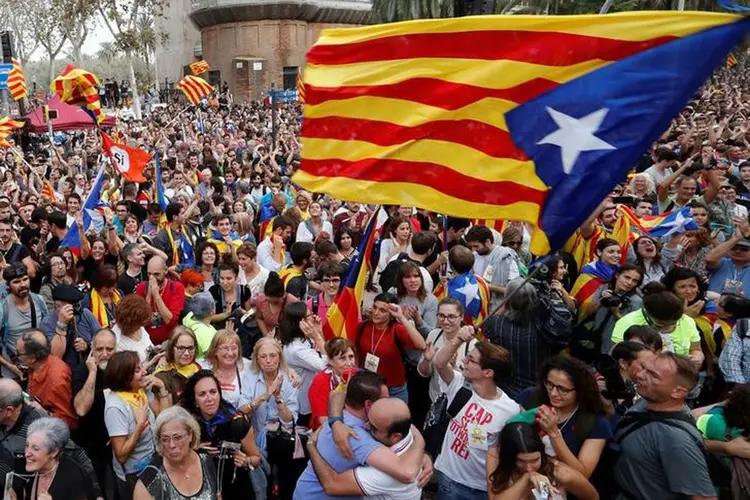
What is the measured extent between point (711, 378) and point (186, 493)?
12.8ft

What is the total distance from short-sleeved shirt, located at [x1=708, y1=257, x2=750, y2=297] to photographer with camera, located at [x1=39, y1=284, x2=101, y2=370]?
522cm

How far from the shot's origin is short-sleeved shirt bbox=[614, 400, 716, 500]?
11.0 ft

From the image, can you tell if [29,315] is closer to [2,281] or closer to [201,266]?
[2,281]

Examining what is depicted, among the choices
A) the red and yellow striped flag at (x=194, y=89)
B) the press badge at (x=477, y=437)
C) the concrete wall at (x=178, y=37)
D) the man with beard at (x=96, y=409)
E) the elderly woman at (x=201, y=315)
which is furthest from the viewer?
the concrete wall at (x=178, y=37)

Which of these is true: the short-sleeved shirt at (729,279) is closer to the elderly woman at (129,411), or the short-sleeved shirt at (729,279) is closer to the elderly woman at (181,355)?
the elderly woman at (181,355)

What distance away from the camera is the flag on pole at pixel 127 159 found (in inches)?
433

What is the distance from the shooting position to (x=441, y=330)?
16.7 ft

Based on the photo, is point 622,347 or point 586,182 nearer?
point 586,182

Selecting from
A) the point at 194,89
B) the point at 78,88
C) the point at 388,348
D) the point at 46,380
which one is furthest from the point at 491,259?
the point at 194,89

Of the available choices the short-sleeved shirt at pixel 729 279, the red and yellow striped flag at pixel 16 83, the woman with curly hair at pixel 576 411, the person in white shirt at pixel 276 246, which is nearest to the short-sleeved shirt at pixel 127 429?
the woman with curly hair at pixel 576 411

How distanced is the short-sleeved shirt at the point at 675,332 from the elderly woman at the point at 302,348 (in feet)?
6.74

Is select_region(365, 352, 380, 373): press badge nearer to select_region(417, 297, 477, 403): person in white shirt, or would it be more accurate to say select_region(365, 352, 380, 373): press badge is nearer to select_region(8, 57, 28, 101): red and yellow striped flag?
select_region(417, 297, 477, 403): person in white shirt

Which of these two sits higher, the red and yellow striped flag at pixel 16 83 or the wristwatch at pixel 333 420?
the red and yellow striped flag at pixel 16 83

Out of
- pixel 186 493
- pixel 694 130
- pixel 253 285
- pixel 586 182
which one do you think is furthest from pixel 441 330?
pixel 694 130
